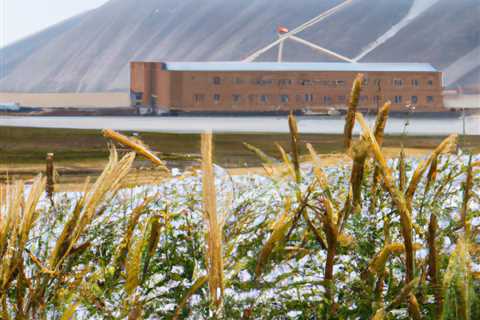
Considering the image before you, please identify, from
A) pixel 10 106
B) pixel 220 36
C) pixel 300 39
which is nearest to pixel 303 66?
pixel 300 39

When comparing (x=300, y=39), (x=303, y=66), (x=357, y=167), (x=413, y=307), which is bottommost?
(x=413, y=307)

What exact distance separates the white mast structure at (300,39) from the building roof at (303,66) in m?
0.03

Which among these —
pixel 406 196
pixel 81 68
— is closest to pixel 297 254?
pixel 406 196

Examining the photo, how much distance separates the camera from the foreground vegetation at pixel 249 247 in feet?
1.85

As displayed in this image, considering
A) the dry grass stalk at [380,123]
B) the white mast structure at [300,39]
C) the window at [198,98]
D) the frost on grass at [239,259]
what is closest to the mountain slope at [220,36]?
the white mast structure at [300,39]

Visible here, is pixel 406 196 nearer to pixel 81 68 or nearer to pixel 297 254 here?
pixel 297 254

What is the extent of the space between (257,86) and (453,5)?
2.76 feet

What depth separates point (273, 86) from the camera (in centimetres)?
291

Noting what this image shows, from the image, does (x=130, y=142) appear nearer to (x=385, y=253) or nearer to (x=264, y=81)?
(x=385, y=253)

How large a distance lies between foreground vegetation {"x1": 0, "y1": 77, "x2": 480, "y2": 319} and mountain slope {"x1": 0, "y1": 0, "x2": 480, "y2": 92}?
2.12 m

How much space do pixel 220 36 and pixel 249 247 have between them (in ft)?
7.76

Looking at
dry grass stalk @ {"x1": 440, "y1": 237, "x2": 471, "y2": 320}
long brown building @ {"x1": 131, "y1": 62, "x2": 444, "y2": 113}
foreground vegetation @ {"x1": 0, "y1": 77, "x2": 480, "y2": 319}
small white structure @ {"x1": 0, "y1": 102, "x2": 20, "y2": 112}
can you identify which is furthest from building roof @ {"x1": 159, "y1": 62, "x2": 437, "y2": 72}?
dry grass stalk @ {"x1": 440, "y1": 237, "x2": 471, "y2": 320}

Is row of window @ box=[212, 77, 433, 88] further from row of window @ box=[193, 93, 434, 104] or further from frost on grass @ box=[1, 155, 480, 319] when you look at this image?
frost on grass @ box=[1, 155, 480, 319]

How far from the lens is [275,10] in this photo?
9.72 feet
